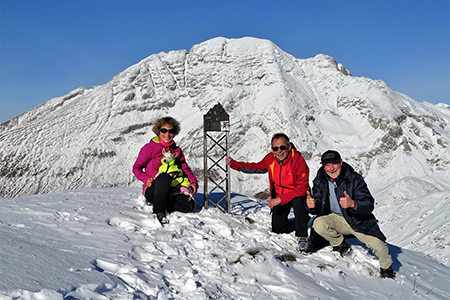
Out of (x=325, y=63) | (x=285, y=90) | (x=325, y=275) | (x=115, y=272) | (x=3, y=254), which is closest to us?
(x=3, y=254)

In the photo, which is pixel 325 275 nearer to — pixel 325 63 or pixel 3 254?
pixel 3 254

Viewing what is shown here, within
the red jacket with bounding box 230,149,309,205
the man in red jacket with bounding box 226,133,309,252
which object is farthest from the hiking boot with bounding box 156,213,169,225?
the red jacket with bounding box 230,149,309,205

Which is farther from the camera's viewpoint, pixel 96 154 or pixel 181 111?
pixel 181 111

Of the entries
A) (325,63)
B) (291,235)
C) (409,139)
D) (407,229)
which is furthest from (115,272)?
(325,63)

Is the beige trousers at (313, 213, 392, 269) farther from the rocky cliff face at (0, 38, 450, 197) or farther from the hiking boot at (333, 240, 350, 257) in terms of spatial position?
the rocky cliff face at (0, 38, 450, 197)

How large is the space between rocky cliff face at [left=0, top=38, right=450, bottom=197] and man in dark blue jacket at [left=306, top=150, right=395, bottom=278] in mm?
48387

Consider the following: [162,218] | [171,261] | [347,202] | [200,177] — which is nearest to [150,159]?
[162,218]

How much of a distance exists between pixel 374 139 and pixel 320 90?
20095mm

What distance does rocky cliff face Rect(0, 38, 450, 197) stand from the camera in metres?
59.1

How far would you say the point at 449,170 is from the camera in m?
54.9

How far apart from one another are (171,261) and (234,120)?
64083mm

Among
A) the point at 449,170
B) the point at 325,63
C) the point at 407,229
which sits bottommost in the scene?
the point at 407,229

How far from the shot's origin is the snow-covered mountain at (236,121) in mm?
58688

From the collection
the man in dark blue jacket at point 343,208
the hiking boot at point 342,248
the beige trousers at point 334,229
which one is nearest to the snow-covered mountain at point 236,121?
the hiking boot at point 342,248
